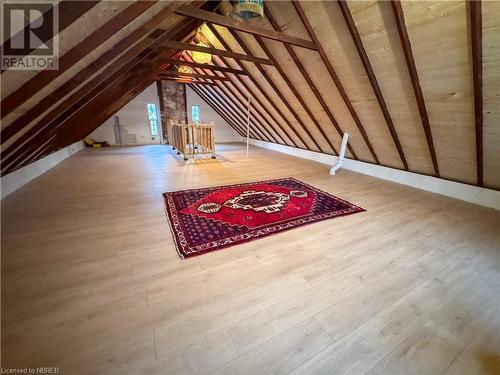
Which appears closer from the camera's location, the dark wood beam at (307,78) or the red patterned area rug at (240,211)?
the red patterned area rug at (240,211)

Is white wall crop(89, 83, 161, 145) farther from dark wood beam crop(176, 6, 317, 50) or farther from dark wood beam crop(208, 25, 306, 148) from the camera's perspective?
dark wood beam crop(176, 6, 317, 50)

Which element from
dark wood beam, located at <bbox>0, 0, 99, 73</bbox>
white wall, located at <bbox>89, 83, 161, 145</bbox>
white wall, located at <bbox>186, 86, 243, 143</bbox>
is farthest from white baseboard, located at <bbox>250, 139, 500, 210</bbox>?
white wall, located at <bbox>89, 83, 161, 145</bbox>

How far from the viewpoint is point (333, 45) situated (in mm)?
3232

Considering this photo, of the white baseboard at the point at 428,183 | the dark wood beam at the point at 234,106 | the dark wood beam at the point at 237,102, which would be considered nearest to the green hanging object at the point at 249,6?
the white baseboard at the point at 428,183

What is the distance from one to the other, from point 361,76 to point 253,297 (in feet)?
11.7

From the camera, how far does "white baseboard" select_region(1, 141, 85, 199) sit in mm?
3491

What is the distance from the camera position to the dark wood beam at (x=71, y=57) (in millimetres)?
1464

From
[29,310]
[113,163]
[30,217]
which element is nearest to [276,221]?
[29,310]

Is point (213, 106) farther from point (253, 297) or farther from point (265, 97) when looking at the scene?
point (253, 297)

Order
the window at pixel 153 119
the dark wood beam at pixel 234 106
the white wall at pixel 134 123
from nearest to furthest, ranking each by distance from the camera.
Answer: the dark wood beam at pixel 234 106 → the white wall at pixel 134 123 → the window at pixel 153 119

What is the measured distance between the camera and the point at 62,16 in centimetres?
121

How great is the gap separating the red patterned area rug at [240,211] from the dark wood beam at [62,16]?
1838mm

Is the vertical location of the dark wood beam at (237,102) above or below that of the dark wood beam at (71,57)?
above

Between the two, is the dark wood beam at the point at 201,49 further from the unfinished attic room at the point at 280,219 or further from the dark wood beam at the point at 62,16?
the dark wood beam at the point at 62,16
